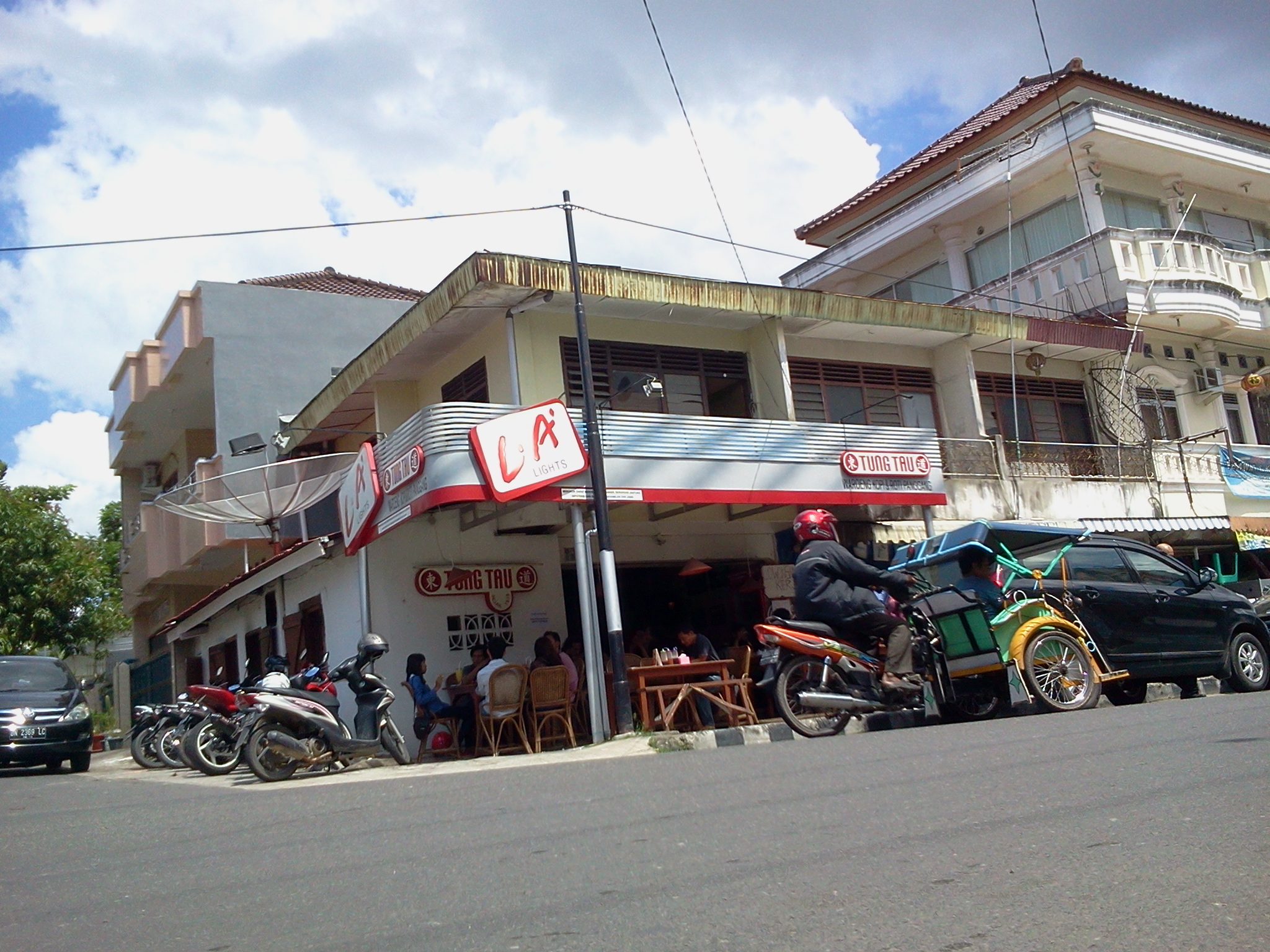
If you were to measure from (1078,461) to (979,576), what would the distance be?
13.0 m

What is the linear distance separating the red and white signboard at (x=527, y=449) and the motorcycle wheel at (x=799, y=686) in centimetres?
492

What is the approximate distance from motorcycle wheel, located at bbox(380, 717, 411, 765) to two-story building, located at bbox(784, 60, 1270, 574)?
11.1 metres

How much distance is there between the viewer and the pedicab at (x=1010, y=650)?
9.38 meters

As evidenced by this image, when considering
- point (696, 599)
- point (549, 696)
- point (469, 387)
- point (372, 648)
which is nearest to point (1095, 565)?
point (549, 696)

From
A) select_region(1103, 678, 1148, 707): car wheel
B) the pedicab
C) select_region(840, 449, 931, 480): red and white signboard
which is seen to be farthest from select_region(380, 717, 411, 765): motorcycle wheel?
select_region(840, 449, 931, 480): red and white signboard

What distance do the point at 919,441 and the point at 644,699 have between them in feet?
23.4

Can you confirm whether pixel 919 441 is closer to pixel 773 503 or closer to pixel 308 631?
pixel 773 503

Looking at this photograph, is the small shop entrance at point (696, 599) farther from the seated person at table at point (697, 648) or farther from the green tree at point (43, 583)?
the green tree at point (43, 583)

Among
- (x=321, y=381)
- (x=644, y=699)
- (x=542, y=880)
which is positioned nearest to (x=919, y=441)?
(x=644, y=699)

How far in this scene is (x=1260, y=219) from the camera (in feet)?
84.2

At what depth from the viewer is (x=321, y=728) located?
11.1 meters

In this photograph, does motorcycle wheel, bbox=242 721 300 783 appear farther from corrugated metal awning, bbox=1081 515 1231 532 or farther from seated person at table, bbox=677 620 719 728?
corrugated metal awning, bbox=1081 515 1231 532

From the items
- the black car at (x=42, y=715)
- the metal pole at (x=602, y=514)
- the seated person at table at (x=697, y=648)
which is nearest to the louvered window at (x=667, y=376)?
the metal pole at (x=602, y=514)

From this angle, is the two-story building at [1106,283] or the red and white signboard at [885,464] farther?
the two-story building at [1106,283]
